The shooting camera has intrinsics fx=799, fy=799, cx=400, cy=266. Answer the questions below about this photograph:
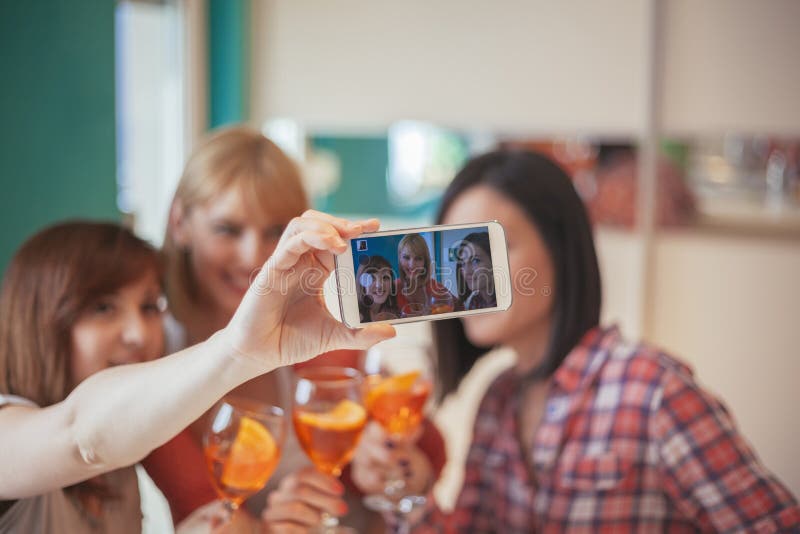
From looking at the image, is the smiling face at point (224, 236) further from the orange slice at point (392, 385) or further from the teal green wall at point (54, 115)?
the teal green wall at point (54, 115)

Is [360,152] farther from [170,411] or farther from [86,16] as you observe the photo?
[170,411]

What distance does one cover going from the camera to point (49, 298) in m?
0.83

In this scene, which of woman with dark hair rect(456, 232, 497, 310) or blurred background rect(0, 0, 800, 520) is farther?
blurred background rect(0, 0, 800, 520)

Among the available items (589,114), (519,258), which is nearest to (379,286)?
(519,258)

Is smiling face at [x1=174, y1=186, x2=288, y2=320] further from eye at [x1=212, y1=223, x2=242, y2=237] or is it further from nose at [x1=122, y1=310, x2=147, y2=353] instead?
nose at [x1=122, y1=310, x2=147, y2=353]

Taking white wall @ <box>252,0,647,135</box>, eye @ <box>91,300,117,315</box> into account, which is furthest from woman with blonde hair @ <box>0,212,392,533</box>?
white wall @ <box>252,0,647,135</box>

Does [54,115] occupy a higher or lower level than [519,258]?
higher

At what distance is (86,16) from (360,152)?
1328 mm

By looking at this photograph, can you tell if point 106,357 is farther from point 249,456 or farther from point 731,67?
point 731,67

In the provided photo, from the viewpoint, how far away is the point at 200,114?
2.67 m

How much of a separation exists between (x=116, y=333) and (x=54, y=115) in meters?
0.99

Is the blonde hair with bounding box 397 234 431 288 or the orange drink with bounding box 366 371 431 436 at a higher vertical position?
the blonde hair with bounding box 397 234 431 288

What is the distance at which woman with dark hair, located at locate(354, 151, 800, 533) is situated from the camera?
1.03 meters

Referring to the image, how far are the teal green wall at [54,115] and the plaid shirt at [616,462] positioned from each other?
979mm
